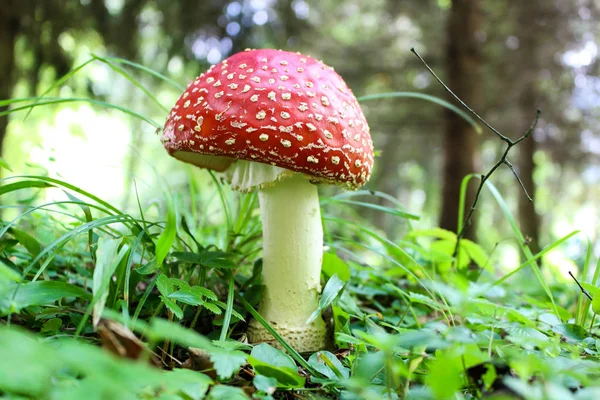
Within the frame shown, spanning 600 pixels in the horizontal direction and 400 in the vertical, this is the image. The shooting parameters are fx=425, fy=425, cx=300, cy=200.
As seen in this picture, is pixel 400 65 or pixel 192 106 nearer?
pixel 192 106

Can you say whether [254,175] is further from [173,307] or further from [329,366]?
[329,366]

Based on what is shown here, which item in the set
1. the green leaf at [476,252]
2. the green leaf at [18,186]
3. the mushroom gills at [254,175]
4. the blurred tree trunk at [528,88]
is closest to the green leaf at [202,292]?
the mushroom gills at [254,175]

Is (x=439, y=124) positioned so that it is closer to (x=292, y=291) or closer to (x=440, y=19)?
(x=440, y=19)

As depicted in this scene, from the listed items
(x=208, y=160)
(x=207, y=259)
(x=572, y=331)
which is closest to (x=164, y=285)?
(x=207, y=259)

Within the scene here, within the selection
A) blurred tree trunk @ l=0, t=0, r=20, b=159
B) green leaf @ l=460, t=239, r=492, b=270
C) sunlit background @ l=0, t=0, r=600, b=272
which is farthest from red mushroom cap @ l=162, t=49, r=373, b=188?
blurred tree trunk @ l=0, t=0, r=20, b=159

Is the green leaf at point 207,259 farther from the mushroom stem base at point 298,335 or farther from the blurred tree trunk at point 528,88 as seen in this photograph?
the blurred tree trunk at point 528,88

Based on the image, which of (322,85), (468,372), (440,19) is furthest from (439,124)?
(468,372)

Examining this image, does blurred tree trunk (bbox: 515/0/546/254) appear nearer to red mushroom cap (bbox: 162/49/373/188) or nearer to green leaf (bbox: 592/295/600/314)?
green leaf (bbox: 592/295/600/314)
